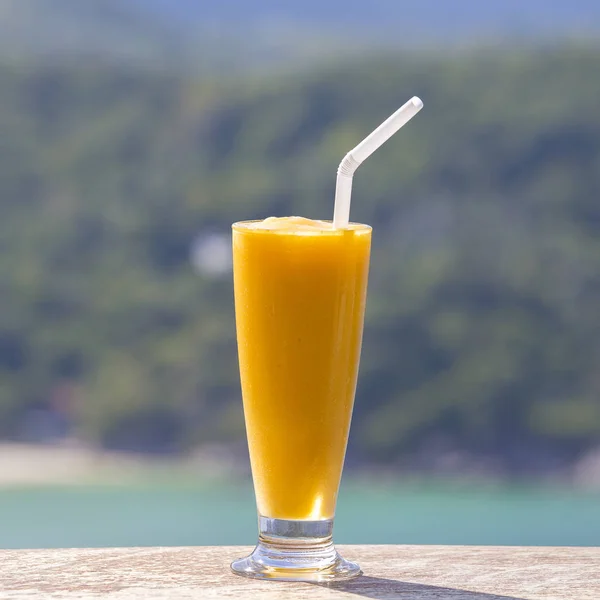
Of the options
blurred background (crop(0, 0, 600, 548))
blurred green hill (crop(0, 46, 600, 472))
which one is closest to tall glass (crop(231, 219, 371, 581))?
blurred background (crop(0, 0, 600, 548))

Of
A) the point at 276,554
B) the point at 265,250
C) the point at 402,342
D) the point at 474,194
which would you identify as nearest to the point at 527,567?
the point at 276,554

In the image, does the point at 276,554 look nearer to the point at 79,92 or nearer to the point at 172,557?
the point at 172,557

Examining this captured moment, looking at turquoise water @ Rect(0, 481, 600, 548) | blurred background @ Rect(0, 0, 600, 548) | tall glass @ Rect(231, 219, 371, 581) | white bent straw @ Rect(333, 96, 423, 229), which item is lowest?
tall glass @ Rect(231, 219, 371, 581)

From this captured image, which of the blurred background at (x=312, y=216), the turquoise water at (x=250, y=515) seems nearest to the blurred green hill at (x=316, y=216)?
the blurred background at (x=312, y=216)

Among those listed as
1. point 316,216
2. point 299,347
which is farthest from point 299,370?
point 316,216

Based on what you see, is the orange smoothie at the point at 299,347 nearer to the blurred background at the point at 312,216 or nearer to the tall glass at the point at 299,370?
the tall glass at the point at 299,370

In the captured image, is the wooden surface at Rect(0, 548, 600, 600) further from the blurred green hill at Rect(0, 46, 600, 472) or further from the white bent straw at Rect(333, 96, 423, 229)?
the blurred green hill at Rect(0, 46, 600, 472)
